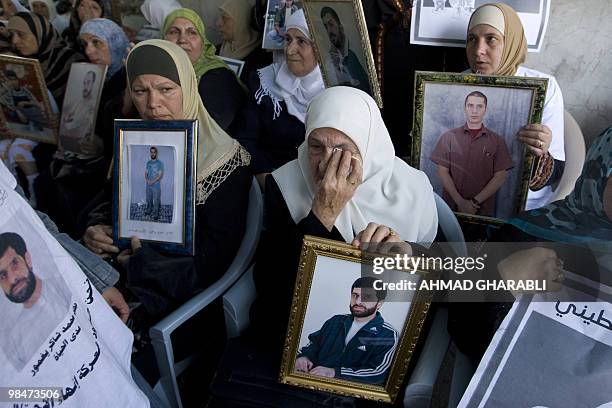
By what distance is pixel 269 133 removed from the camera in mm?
2518

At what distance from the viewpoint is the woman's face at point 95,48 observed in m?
3.03

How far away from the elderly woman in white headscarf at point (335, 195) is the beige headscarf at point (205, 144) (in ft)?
0.84

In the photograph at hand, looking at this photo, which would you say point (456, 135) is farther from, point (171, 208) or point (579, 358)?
point (171, 208)

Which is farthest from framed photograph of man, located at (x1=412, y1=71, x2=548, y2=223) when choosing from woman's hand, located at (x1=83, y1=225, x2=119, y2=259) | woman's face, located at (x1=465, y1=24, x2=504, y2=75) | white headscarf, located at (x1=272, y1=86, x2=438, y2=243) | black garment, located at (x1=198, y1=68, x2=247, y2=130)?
black garment, located at (x1=198, y1=68, x2=247, y2=130)

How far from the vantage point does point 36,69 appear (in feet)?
8.42

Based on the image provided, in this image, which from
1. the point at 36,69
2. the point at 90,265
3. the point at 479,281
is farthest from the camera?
the point at 36,69

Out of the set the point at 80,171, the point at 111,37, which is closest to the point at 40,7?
the point at 111,37

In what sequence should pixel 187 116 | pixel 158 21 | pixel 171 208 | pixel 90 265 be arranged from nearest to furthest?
1. pixel 90 265
2. pixel 171 208
3. pixel 187 116
4. pixel 158 21

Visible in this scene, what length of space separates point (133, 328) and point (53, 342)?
2.49 ft

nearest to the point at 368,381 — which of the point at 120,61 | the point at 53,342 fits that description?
the point at 53,342

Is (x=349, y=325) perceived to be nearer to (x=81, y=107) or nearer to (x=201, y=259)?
(x=201, y=259)

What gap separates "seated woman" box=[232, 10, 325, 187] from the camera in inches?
96.7

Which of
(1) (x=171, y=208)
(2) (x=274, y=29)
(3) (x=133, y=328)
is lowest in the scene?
(3) (x=133, y=328)

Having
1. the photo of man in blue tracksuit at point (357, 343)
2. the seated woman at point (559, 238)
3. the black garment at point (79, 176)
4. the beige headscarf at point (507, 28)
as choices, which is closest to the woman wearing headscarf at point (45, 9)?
the black garment at point (79, 176)
